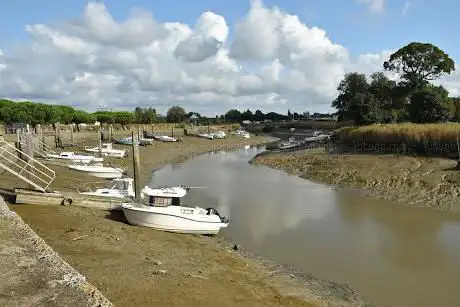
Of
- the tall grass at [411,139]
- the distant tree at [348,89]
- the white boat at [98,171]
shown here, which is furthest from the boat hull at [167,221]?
the distant tree at [348,89]

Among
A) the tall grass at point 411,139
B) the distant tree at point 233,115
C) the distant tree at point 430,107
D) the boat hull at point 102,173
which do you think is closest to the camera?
the boat hull at point 102,173

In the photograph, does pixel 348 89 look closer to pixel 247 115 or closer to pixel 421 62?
pixel 421 62

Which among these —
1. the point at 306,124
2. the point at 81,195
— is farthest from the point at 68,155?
the point at 306,124

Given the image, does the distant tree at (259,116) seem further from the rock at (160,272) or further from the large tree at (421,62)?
the rock at (160,272)

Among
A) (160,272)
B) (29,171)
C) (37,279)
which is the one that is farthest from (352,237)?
(29,171)

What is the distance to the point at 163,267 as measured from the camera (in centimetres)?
1326

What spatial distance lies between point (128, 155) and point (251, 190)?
23.1 m

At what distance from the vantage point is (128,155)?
51438 mm

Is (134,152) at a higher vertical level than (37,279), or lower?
higher

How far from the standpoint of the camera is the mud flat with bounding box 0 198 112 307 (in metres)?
8.01

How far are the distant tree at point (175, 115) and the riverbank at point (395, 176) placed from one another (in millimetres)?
91240

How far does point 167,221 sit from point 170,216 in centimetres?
25

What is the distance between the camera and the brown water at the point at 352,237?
47.6ft

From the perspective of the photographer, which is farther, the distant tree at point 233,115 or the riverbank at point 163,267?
the distant tree at point 233,115
